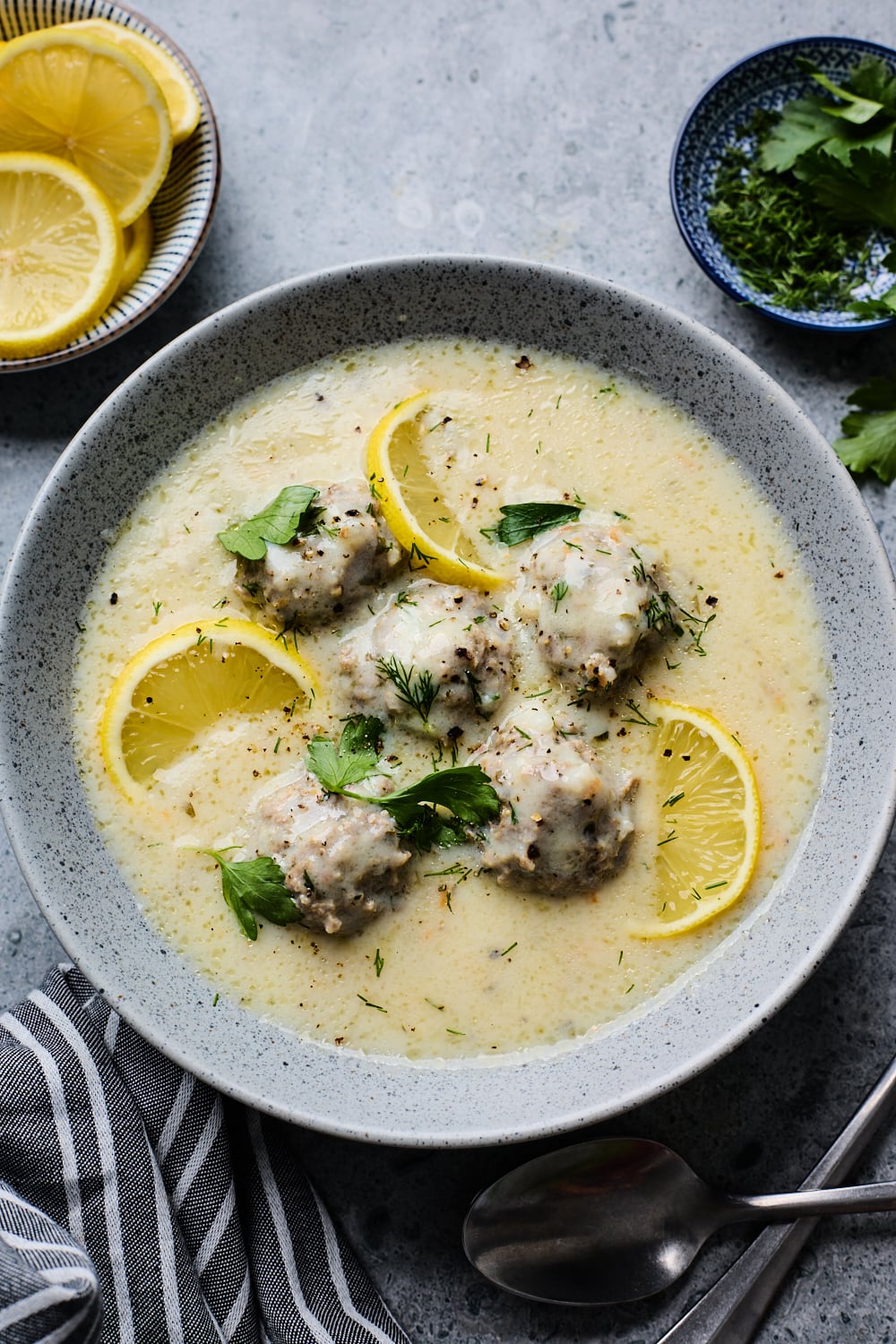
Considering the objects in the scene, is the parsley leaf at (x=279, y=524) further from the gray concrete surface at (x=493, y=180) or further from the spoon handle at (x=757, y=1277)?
the spoon handle at (x=757, y=1277)

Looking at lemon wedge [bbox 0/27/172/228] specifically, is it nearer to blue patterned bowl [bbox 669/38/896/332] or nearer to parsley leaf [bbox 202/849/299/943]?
blue patterned bowl [bbox 669/38/896/332]

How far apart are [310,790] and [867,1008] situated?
205 centimetres

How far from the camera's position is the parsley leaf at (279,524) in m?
3.69

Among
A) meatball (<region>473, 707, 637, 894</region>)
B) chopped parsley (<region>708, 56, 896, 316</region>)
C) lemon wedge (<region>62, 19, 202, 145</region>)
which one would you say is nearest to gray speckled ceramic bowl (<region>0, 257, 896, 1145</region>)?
meatball (<region>473, 707, 637, 894</region>)

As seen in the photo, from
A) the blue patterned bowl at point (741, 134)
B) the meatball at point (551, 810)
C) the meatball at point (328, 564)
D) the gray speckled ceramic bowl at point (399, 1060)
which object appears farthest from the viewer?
the blue patterned bowl at point (741, 134)

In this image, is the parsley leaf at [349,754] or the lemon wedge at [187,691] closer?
the parsley leaf at [349,754]

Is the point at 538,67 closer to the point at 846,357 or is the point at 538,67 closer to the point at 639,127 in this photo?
the point at 639,127

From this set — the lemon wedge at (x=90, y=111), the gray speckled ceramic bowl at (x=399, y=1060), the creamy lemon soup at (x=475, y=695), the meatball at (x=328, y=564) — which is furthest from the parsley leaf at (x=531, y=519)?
the lemon wedge at (x=90, y=111)

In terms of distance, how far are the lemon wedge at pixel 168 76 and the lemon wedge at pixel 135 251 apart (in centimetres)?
32

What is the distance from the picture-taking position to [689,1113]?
394cm

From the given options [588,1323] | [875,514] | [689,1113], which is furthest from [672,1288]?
[875,514]

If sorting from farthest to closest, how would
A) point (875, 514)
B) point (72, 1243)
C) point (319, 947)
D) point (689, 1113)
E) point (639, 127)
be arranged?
point (639, 127), point (875, 514), point (689, 1113), point (319, 947), point (72, 1243)

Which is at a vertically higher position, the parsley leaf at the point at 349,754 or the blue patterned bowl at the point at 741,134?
the blue patterned bowl at the point at 741,134

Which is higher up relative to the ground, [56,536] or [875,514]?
[875,514]
